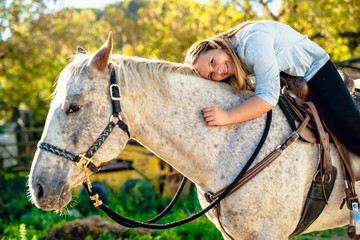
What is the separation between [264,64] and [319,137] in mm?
641

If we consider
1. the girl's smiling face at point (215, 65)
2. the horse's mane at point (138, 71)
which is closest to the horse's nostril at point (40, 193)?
the horse's mane at point (138, 71)

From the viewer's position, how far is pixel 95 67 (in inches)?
78.7

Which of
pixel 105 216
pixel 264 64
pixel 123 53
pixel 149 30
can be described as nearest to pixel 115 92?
pixel 264 64

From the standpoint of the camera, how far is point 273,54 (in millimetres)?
2084

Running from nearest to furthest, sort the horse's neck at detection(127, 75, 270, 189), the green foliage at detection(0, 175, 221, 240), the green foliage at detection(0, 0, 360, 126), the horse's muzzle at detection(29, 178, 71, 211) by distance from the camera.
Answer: the horse's muzzle at detection(29, 178, 71, 211)
the horse's neck at detection(127, 75, 270, 189)
the green foliage at detection(0, 175, 221, 240)
the green foliage at detection(0, 0, 360, 126)

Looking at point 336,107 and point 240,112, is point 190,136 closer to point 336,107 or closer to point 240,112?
point 240,112

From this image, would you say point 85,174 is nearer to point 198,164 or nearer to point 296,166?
point 198,164

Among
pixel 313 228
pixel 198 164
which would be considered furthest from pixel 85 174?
pixel 313 228

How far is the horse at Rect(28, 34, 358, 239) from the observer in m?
1.94

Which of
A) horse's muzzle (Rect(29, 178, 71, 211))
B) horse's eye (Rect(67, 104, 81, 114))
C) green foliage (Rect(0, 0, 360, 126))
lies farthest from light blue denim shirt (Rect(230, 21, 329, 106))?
green foliage (Rect(0, 0, 360, 126))

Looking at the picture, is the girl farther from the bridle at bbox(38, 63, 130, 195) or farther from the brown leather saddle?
the bridle at bbox(38, 63, 130, 195)

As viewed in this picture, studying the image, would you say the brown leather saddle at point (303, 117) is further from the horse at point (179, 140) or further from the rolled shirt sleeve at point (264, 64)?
the rolled shirt sleeve at point (264, 64)

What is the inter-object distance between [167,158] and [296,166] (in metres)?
0.88

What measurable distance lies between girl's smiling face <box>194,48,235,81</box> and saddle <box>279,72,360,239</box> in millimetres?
458
